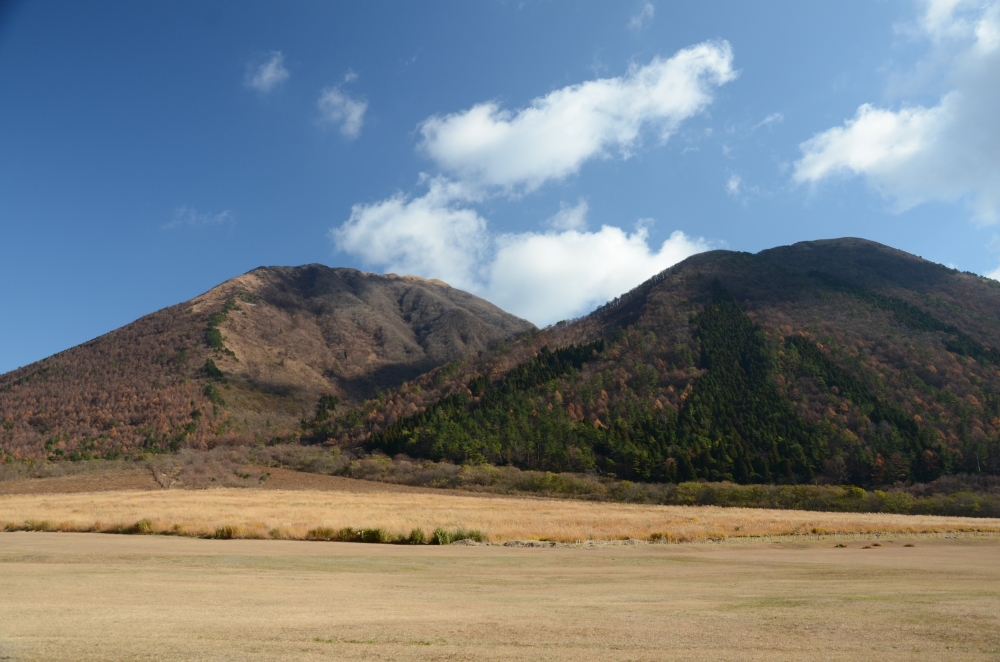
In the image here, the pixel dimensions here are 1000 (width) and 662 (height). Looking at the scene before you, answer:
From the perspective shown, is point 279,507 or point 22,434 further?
point 22,434

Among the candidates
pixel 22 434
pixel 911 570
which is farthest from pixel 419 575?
pixel 22 434

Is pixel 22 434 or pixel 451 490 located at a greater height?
pixel 22 434

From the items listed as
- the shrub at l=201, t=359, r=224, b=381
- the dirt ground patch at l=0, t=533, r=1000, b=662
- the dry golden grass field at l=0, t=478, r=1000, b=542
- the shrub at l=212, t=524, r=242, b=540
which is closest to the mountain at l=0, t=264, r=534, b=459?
the shrub at l=201, t=359, r=224, b=381

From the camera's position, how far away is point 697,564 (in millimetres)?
21594

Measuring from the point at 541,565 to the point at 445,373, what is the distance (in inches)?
5232

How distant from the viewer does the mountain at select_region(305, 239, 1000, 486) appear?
9306cm

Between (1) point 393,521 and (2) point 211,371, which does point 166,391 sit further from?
(1) point 393,521

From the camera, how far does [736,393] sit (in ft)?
384

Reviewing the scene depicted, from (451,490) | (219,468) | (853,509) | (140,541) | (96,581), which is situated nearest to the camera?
(96,581)

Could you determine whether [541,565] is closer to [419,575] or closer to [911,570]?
[419,575]

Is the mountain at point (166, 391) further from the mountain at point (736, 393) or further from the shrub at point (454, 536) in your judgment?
the shrub at point (454, 536)

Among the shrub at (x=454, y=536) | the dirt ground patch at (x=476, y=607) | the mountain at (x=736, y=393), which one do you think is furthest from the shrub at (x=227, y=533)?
the mountain at (x=736, y=393)

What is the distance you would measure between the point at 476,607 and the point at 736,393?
377ft

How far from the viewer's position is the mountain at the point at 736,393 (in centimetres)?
9306
